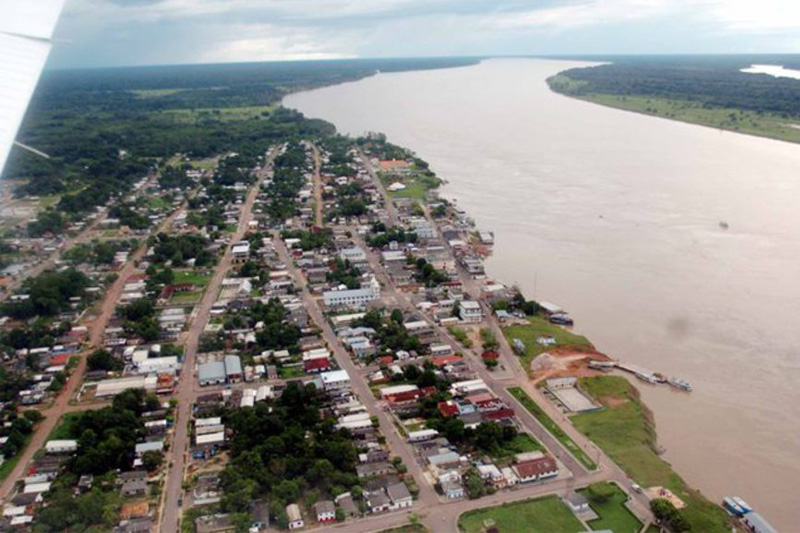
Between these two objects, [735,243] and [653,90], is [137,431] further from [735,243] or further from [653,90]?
[653,90]

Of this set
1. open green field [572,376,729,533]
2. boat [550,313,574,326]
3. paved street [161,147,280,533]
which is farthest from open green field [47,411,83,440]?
boat [550,313,574,326]

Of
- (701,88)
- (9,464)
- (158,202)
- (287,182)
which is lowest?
(9,464)

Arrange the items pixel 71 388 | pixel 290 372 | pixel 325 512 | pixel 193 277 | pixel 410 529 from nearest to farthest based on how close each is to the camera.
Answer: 1. pixel 410 529
2. pixel 325 512
3. pixel 71 388
4. pixel 290 372
5. pixel 193 277

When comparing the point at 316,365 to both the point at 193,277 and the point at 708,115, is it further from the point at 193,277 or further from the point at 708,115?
the point at 708,115

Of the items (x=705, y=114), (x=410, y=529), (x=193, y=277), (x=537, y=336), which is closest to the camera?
(x=410, y=529)

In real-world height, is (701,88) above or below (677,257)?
above

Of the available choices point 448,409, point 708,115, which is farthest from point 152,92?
point 448,409
